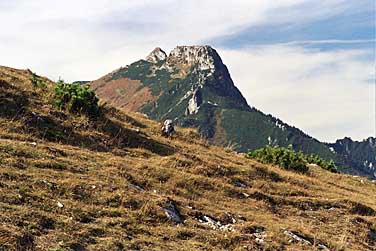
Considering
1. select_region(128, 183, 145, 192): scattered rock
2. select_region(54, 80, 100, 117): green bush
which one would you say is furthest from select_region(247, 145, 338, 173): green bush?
select_region(128, 183, 145, 192): scattered rock

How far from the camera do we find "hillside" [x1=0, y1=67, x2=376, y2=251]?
35.7ft

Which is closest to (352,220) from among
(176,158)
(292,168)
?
(176,158)

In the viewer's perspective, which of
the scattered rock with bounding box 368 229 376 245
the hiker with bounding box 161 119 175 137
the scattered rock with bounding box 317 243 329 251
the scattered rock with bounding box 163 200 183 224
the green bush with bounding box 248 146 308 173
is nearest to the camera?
the scattered rock with bounding box 163 200 183 224

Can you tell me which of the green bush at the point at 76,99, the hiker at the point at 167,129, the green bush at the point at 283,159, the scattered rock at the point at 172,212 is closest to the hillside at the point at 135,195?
the scattered rock at the point at 172,212

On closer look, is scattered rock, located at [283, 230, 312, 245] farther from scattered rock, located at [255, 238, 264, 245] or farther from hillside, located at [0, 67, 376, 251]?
scattered rock, located at [255, 238, 264, 245]

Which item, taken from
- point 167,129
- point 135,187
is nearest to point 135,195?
point 135,187

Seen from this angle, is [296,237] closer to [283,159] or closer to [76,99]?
[76,99]

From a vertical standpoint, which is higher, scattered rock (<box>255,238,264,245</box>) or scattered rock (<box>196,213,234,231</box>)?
scattered rock (<box>196,213,234,231</box>)

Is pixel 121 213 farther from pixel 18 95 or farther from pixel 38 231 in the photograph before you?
pixel 18 95

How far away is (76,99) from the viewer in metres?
20.7

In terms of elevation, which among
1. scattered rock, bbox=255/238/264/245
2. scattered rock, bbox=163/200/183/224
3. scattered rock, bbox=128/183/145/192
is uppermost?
scattered rock, bbox=128/183/145/192

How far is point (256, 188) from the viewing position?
18219 mm

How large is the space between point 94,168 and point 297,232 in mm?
6328

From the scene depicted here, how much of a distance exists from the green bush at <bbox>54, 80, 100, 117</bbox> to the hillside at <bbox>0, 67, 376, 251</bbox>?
496mm
